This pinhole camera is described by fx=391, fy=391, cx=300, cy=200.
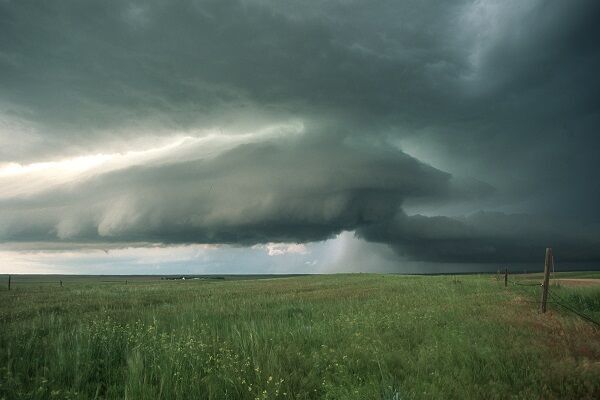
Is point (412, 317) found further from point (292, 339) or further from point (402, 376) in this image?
point (402, 376)

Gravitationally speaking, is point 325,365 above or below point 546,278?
below

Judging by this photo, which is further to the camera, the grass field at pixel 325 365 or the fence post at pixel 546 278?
the fence post at pixel 546 278

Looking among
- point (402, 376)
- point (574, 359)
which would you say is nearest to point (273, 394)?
point (402, 376)

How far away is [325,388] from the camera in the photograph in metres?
7.41

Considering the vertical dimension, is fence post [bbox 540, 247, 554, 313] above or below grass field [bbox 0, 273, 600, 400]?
above

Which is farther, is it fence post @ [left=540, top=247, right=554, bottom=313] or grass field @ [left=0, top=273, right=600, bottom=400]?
Answer: fence post @ [left=540, top=247, right=554, bottom=313]

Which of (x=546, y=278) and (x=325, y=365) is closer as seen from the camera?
(x=325, y=365)

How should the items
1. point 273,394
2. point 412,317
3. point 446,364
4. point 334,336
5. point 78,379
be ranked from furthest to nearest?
point 412,317
point 334,336
point 446,364
point 78,379
point 273,394

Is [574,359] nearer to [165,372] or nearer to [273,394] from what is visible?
[273,394]

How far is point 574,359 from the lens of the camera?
28.8ft

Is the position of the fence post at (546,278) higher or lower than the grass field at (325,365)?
higher

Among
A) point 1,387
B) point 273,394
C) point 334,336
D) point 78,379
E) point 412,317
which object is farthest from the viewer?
point 412,317

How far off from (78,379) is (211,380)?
2.65 m

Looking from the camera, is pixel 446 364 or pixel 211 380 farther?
pixel 446 364
